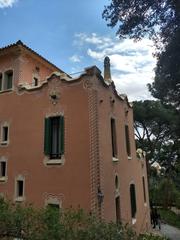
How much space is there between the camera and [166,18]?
1085cm

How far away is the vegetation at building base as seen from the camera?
21.6ft

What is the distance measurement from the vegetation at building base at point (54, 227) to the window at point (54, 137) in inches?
191

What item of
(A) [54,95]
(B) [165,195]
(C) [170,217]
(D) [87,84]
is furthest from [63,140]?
(B) [165,195]

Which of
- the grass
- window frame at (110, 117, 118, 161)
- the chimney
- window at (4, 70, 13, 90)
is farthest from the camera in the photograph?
the grass

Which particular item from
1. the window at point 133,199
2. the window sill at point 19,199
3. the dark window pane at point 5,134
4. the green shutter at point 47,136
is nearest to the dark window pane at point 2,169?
the dark window pane at point 5,134

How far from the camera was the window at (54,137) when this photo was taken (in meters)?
13.0

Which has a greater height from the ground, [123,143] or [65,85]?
[65,85]

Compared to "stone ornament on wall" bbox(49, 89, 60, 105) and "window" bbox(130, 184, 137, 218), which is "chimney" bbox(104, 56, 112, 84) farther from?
"window" bbox(130, 184, 137, 218)

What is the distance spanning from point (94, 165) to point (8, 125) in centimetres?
634

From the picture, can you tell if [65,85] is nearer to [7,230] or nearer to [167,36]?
[167,36]

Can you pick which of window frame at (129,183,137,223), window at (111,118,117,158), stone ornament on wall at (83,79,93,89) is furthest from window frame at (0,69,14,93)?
window frame at (129,183,137,223)

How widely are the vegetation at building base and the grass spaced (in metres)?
20.6

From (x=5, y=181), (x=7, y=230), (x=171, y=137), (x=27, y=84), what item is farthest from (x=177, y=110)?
(x=171, y=137)

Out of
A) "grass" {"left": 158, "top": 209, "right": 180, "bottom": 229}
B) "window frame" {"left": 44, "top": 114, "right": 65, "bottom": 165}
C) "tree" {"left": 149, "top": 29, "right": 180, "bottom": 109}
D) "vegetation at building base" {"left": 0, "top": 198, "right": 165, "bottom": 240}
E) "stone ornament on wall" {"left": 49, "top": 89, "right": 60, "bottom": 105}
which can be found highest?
"tree" {"left": 149, "top": 29, "right": 180, "bottom": 109}
